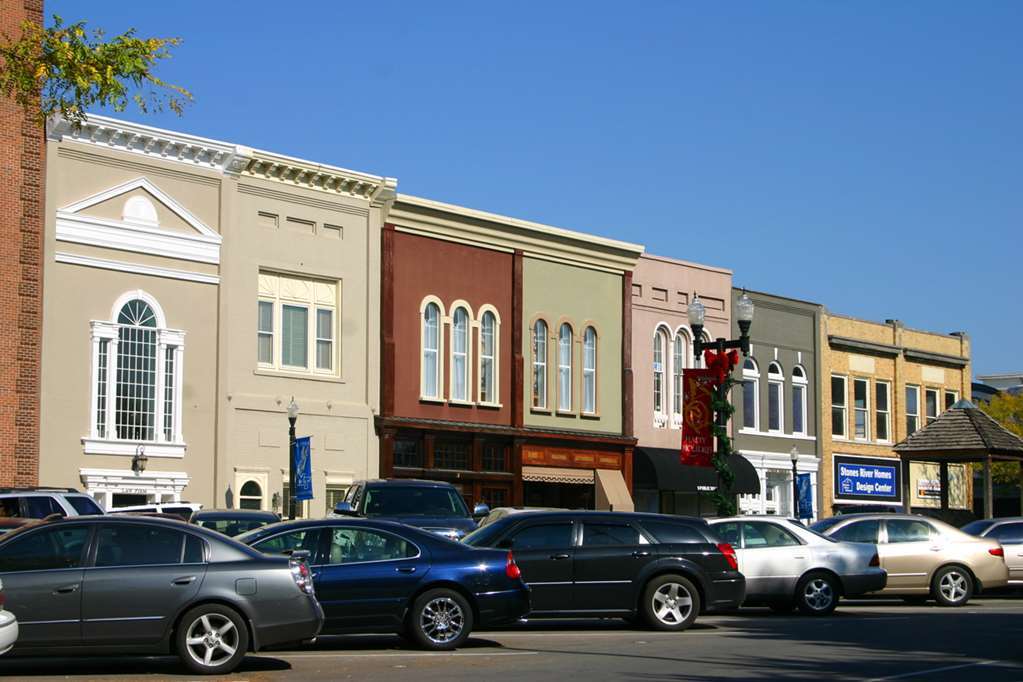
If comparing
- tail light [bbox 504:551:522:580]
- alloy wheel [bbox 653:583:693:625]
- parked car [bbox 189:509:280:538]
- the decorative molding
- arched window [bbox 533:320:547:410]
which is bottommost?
alloy wheel [bbox 653:583:693:625]

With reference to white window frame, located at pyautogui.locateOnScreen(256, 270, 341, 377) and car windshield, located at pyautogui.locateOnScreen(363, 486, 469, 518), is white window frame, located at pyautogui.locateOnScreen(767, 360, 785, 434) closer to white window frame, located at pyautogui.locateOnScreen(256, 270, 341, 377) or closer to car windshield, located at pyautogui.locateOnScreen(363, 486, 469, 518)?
white window frame, located at pyautogui.locateOnScreen(256, 270, 341, 377)

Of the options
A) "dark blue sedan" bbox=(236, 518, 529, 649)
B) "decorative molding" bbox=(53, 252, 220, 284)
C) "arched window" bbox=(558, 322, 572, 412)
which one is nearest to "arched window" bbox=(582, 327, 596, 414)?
"arched window" bbox=(558, 322, 572, 412)

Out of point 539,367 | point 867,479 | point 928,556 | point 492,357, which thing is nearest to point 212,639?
point 928,556

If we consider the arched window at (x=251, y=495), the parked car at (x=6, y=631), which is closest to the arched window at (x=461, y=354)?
the arched window at (x=251, y=495)

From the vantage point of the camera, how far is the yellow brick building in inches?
2031

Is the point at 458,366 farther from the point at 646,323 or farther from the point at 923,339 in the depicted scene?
the point at 923,339

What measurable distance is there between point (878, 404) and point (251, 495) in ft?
84.9

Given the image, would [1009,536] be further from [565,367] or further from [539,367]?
[565,367]

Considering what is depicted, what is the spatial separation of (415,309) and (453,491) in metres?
15.7

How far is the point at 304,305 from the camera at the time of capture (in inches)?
1495

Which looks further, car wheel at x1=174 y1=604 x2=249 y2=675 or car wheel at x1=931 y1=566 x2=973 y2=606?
car wheel at x1=931 y1=566 x2=973 y2=606

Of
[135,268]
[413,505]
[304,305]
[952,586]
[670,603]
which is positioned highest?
[135,268]

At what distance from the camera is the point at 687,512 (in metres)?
47.3

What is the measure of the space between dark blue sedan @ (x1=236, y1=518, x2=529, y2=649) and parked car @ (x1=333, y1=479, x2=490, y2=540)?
615 centimetres
